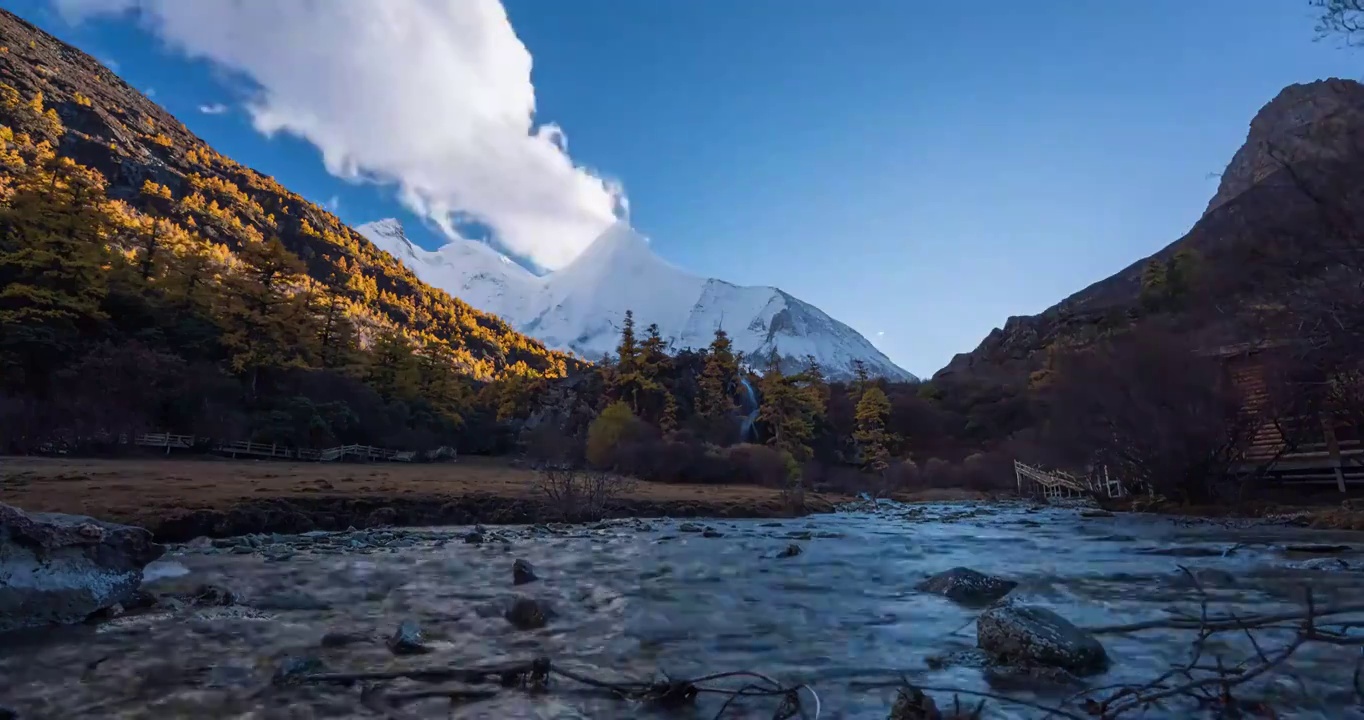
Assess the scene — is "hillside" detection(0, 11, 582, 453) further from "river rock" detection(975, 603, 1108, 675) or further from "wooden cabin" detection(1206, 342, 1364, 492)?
"wooden cabin" detection(1206, 342, 1364, 492)

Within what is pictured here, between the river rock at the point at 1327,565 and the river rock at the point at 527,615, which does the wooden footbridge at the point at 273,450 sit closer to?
the river rock at the point at 527,615

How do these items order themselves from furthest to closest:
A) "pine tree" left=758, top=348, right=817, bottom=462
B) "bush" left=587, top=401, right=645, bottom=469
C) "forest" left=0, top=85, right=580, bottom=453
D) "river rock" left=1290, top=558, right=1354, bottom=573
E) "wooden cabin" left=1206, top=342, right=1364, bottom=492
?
"pine tree" left=758, top=348, right=817, bottom=462 → "bush" left=587, top=401, right=645, bottom=469 → "forest" left=0, top=85, right=580, bottom=453 → "wooden cabin" left=1206, top=342, right=1364, bottom=492 → "river rock" left=1290, top=558, right=1354, bottom=573

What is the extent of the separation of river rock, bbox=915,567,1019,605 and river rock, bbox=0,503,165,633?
324 inches

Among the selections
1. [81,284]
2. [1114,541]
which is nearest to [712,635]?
[1114,541]

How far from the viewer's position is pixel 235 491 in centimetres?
1778

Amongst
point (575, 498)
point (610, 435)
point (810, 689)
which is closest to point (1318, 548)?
point (810, 689)

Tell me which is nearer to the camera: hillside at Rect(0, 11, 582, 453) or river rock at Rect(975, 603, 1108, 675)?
river rock at Rect(975, 603, 1108, 675)

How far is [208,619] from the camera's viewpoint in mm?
5980

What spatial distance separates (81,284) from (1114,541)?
4701 centimetres

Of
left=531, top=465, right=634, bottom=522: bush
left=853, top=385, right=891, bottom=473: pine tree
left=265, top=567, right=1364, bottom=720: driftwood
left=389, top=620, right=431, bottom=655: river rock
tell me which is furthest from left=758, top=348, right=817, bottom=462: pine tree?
left=265, top=567, right=1364, bottom=720: driftwood

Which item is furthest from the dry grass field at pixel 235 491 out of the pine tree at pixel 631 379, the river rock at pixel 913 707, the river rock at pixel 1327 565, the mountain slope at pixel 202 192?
the mountain slope at pixel 202 192

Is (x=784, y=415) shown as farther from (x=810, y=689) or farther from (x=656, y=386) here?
(x=810, y=689)

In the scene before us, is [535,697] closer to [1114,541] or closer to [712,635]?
[712,635]

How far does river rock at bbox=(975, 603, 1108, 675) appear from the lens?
4293mm
